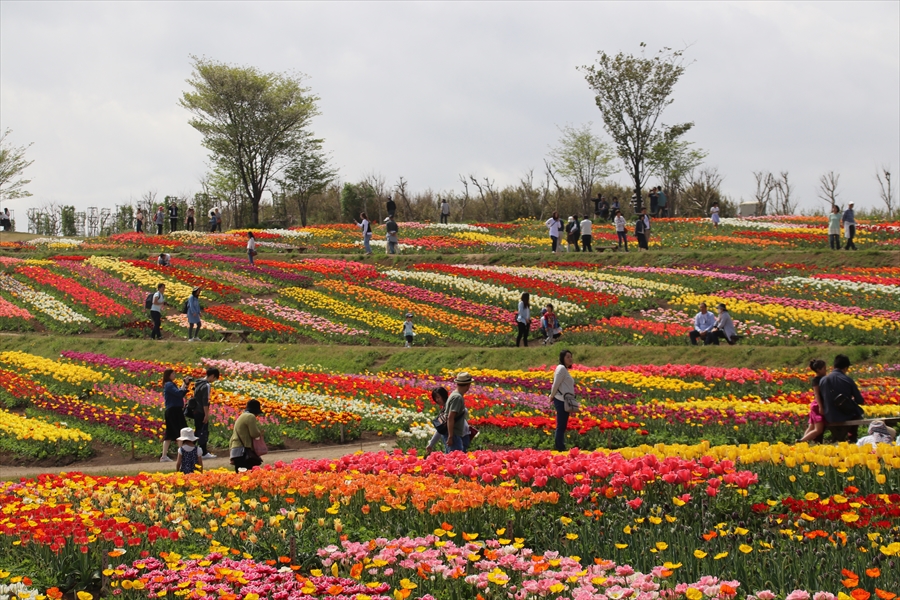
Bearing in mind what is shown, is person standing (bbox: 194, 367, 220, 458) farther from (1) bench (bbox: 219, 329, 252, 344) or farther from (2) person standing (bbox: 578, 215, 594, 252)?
(2) person standing (bbox: 578, 215, 594, 252)

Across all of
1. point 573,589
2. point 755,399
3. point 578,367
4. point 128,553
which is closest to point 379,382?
point 578,367

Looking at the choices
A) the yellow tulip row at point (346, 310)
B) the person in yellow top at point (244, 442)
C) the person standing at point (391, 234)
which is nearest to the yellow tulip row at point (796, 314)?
the yellow tulip row at point (346, 310)

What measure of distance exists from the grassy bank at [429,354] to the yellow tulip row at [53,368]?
5.18 feet

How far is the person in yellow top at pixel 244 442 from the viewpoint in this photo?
1166 cm

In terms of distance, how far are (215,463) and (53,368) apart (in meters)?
9.59

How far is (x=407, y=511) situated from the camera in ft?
25.4

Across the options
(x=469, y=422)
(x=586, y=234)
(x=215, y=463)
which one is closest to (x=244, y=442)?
(x=215, y=463)

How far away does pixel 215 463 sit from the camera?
564 inches

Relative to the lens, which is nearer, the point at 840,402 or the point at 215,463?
the point at 840,402

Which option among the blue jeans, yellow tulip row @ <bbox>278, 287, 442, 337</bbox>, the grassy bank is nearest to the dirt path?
the blue jeans

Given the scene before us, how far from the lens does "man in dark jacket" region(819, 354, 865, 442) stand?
10.9m

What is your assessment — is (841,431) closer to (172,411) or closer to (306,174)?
(172,411)

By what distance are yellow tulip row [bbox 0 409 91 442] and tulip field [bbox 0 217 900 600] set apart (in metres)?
0.10

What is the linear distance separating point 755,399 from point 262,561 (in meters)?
11.9
